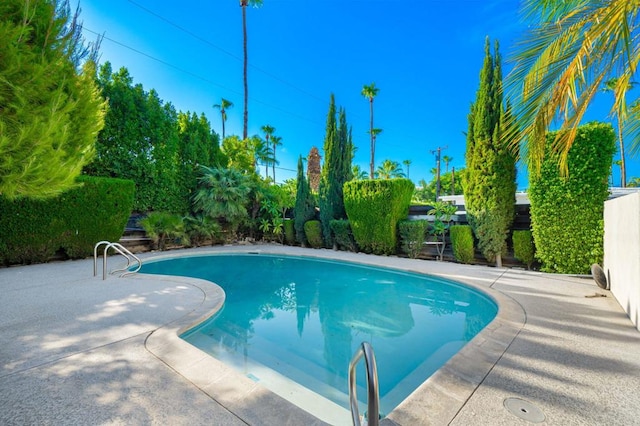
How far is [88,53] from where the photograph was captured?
6.32 m

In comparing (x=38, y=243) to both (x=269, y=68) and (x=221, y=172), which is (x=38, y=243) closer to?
(x=221, y=172)

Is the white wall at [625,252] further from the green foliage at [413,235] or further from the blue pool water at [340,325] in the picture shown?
the green foliage at [413,235]

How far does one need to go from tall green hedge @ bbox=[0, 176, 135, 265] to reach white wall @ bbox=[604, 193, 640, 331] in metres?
11.4

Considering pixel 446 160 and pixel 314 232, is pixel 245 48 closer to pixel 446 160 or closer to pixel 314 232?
pixel 314 232

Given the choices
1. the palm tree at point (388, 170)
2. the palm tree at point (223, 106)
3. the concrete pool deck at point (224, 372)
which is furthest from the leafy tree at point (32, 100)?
the palm tree at point (388, 170)

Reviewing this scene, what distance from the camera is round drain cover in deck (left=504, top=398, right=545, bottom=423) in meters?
1.93

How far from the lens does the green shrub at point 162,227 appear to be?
37.1ft

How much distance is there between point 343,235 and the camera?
37.3ft

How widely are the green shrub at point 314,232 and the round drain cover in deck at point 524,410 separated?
10.3m

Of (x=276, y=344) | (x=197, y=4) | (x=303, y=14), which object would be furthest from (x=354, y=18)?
(x=276, y=344)

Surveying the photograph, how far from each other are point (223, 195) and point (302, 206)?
12.3 feet

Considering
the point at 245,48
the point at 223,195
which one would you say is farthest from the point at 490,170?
the point at 245,48

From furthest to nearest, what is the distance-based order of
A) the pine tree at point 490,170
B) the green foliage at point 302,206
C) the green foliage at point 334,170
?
the green foliage at point 302,206, the green foliage at point 334,170, the pine tree at point 490,170

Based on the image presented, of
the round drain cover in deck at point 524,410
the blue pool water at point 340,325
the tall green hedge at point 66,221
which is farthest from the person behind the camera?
the tall green hedge at point 66,221
